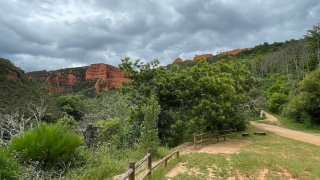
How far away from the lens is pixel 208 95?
2850 cm

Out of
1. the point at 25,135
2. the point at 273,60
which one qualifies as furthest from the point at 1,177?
the point at 273,60

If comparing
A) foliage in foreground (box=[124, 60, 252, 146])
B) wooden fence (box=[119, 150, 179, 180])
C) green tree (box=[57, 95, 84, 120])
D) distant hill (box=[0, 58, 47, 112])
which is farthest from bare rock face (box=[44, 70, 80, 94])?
wooden fence (box=[119, 150, 179, 180])

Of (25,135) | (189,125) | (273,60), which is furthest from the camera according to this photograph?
(273,60)

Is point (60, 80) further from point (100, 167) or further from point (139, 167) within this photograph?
point (139, 167)

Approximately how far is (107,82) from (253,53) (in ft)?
171

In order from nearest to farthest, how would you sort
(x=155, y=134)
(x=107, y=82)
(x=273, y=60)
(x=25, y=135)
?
(x=25, y=135), (x=155, y=134), (x=273, y=60), (x=107, y=82)

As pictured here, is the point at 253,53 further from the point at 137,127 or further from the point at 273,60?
the point at 137,127

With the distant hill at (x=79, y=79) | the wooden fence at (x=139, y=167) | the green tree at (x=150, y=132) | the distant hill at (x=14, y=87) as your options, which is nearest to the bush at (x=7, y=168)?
the wooden fence at (x=139, y=167)

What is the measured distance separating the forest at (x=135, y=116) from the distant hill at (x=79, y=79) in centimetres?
5995

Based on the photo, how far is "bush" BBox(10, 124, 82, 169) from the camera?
1199cm

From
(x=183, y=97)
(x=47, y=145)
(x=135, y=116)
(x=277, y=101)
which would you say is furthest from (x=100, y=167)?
(x=277, y=101)

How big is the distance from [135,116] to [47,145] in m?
14.1

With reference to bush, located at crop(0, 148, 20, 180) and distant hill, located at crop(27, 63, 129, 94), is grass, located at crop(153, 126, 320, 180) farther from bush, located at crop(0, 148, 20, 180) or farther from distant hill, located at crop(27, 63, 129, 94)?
distant hill, located at crop(27, 63, 129, 94)

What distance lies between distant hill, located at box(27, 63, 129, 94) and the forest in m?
59.9
